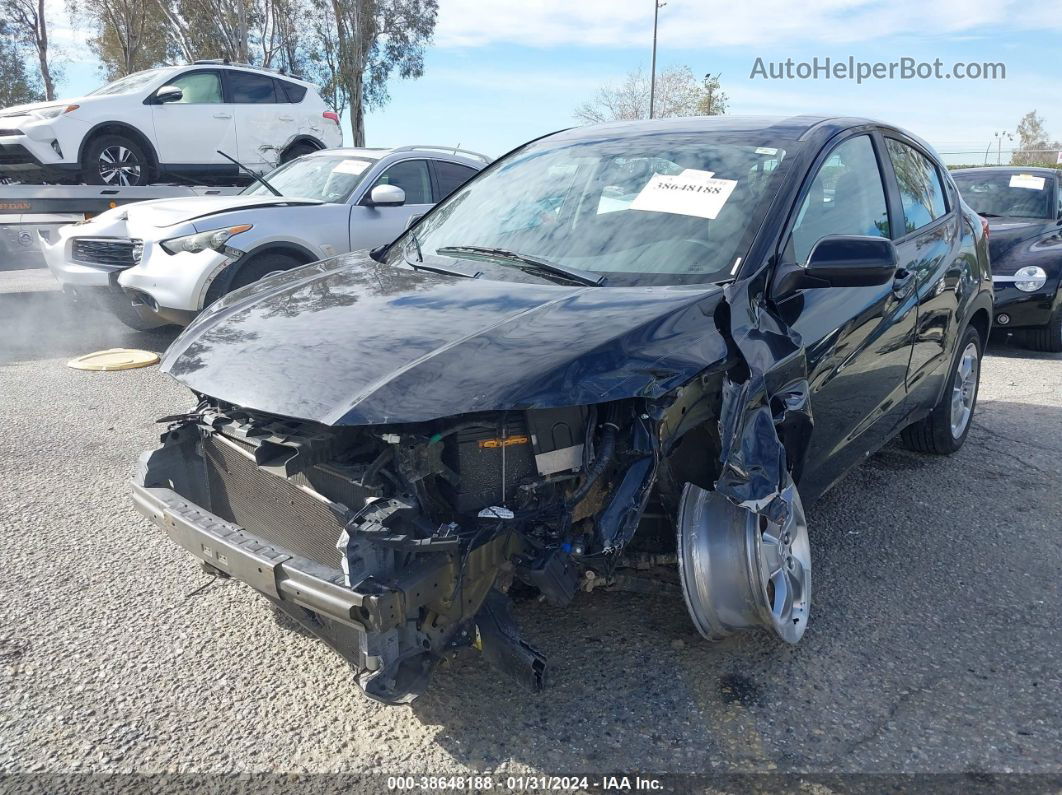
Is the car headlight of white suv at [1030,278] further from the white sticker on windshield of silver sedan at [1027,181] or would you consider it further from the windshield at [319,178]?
the windshield at [319,178]

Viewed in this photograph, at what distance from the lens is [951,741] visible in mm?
2432

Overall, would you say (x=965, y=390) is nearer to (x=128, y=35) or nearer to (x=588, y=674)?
(x=588, y=674)

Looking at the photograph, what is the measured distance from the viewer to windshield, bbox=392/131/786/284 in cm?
299

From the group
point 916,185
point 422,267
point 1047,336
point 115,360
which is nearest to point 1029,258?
point 1047,336

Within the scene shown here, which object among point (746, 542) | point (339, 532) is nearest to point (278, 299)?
point (339, 532)

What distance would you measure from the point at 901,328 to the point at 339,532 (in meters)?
2.51

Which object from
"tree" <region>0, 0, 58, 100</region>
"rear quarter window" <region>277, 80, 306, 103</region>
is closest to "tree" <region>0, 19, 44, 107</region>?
"tree" <region>0, 0, 58, 100</region>

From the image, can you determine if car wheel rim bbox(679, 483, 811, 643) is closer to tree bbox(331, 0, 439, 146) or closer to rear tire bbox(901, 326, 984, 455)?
rear tire bbox(901, 326, 984, 455)

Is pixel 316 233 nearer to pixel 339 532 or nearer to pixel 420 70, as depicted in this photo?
pixel 339 532

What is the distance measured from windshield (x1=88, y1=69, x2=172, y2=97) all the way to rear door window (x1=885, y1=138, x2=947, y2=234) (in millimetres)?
9299

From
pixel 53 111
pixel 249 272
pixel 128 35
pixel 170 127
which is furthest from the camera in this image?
pixel 128 35

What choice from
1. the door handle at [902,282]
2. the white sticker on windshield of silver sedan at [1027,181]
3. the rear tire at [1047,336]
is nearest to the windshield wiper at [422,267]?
the door handle at [902,282]

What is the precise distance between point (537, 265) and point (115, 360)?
508 cm

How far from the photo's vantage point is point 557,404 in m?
2.21
